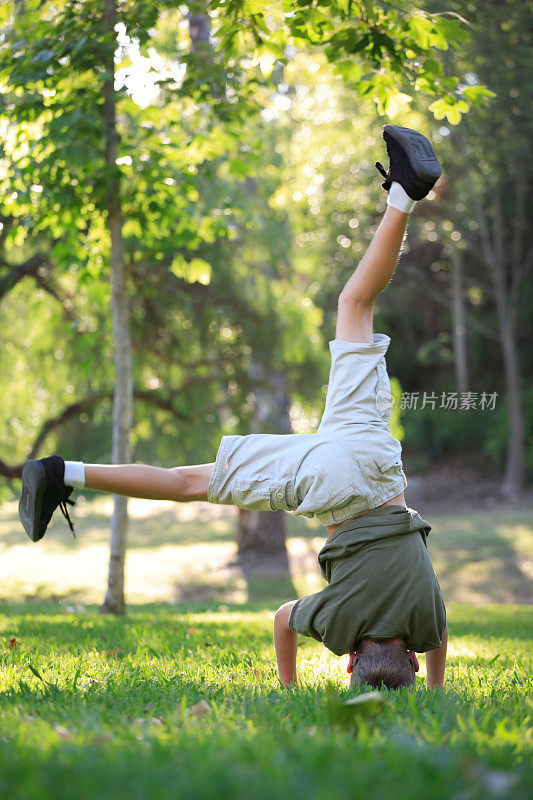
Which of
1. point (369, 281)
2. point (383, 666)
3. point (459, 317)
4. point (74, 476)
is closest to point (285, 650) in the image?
point (383, 666)

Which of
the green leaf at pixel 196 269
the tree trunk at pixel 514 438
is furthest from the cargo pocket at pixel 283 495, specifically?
the tree trunk at pixel 514 438

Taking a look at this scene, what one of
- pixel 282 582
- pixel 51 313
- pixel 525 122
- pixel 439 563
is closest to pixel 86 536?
pixel 282 582

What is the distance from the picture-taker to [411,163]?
3250 millimetres

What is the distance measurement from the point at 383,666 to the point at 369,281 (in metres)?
1.52

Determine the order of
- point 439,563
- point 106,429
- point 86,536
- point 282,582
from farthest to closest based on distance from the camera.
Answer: point 86,536
point 439,563
point 282,582
point 106,429

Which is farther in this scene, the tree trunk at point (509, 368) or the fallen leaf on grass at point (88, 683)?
the tree trunk at point (509, 368)

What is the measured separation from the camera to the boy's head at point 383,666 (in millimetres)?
2875

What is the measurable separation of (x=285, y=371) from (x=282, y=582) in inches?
134

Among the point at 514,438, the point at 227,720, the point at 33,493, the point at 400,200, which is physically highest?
the point at 400,200

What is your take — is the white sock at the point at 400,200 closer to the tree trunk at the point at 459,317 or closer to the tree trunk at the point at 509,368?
the tree trunk at the point at 509,368

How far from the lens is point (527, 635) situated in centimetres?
586

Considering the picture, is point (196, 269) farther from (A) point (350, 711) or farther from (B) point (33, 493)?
(A) point (350, 711)

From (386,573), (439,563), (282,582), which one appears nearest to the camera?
(386,573)

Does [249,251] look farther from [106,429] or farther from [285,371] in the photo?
[106,429]
